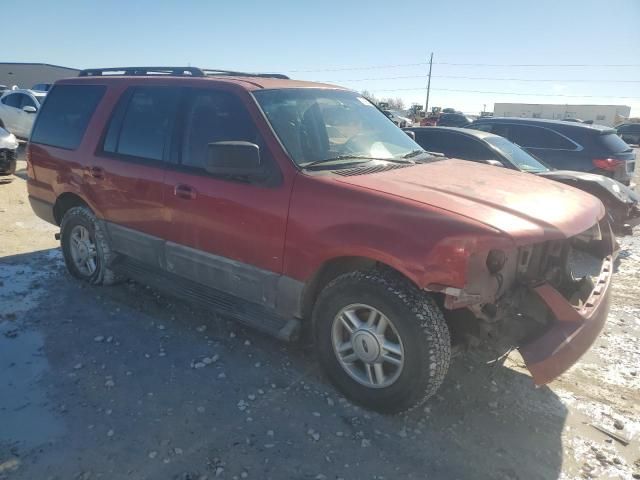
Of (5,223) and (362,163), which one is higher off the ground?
(362,163)

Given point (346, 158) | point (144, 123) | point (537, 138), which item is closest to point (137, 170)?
point (144, 123)

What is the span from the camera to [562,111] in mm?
68812

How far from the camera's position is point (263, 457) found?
8.78 ft

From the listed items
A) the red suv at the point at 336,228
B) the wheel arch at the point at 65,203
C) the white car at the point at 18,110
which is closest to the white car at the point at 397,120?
the red suv at the point at 336,228

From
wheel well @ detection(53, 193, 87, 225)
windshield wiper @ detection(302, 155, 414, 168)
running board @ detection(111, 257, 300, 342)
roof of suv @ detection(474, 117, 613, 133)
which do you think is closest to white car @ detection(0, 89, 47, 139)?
wheel well @ detection(53, 193, 87, 225)

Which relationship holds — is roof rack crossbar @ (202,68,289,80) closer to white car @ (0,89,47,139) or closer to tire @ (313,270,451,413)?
tire @ (313,270,451,413)

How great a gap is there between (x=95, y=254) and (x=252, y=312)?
2.18m

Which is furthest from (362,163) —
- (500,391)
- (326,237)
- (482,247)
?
(500,391)

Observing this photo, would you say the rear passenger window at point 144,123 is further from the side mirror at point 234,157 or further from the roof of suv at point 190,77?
the side mirror at point 234,157

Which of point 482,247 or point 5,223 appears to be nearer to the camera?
point 482,247

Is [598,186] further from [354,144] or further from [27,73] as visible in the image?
[27,73]

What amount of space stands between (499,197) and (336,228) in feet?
3.32

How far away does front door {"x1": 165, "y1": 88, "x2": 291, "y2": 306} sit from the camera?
3299 millimetres

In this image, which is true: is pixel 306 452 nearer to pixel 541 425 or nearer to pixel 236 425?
pixel 236 425
